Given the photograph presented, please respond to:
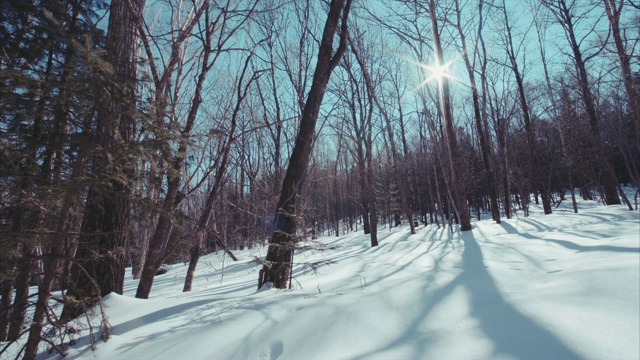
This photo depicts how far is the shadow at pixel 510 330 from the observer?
4.86 ft

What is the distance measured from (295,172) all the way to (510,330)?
2.98m

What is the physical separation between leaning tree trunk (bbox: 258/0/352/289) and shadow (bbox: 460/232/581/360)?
6.41 feet

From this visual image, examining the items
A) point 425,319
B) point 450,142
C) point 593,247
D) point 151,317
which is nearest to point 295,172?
point 151,317

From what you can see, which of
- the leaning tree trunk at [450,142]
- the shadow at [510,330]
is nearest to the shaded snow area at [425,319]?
the shadow at [510,330]

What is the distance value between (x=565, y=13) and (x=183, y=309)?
52.3 feet

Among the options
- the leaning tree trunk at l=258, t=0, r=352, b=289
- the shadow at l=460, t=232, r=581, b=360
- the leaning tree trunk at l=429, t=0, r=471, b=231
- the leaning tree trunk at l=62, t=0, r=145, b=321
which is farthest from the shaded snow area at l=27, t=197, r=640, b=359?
the leaning tree trunk at l=429, t=0, r=471, b=231

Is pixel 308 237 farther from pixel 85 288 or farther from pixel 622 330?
pixel 622 330

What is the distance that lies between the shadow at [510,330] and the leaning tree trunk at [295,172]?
1.96 m

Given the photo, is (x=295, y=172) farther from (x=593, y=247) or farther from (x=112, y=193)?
(x=593, y=247)

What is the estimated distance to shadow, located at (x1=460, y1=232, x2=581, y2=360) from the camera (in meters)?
1.48

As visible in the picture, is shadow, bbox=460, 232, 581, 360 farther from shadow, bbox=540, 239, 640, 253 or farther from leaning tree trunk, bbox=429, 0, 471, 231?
leaning tree trunk, bbox=429, 0, 471, 231

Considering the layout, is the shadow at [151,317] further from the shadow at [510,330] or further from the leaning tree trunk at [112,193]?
the shadow at [510,330]

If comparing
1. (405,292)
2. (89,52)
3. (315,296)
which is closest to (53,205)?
(89,52)

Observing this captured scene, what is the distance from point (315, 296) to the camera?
270 cm
